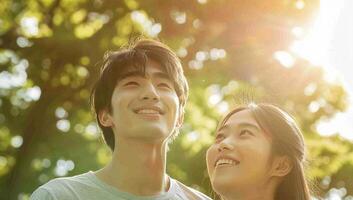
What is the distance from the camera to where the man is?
16.2 ft

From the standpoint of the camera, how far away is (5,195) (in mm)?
12547

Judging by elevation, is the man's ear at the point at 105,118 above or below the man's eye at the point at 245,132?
above

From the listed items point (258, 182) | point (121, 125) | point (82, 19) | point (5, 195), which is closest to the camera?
point (258, 182)

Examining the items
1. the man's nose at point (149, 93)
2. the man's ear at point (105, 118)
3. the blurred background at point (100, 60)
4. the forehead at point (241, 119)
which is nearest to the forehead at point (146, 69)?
the man's nose at point (149, 93)

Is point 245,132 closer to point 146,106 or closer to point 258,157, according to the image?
point 258,157

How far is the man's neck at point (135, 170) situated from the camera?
A: 5023 mm

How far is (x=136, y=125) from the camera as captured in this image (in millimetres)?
4961

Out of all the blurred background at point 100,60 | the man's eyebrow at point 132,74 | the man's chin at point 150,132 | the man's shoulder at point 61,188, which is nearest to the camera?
the man's shoulder at point 61,188

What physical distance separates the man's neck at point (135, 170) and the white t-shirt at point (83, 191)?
0.24 feet

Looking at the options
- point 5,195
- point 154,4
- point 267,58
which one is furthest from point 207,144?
point 5,195

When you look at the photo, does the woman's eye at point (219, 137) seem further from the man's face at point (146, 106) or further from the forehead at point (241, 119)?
the man's face at point (146, 106)

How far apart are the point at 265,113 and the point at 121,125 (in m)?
1.10

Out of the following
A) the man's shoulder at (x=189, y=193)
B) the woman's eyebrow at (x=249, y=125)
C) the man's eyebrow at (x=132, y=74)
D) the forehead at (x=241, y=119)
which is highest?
the man's eyebrow at (x=132, y=74)

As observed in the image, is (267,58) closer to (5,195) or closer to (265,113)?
(5,195)
